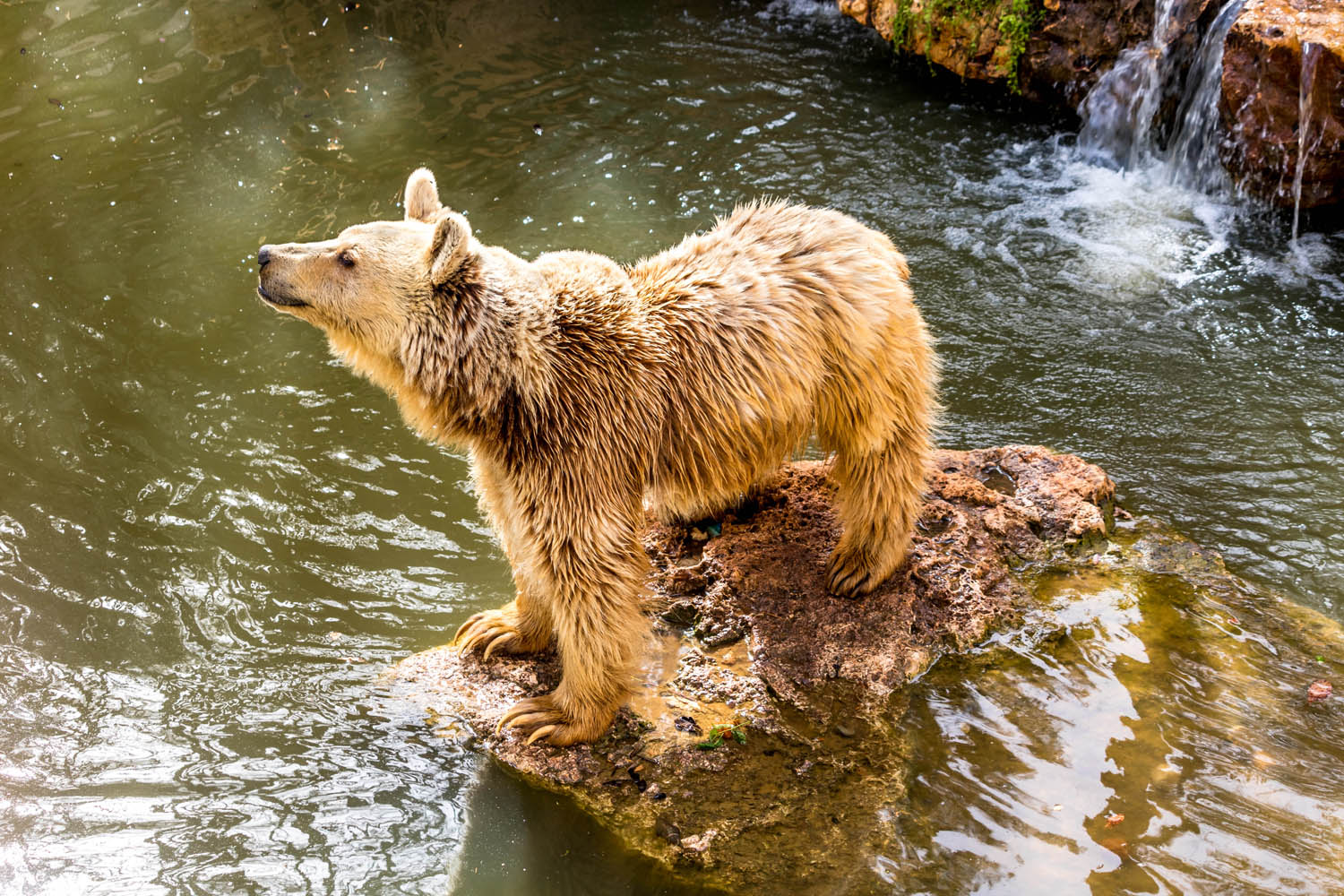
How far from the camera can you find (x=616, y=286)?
14.6ft

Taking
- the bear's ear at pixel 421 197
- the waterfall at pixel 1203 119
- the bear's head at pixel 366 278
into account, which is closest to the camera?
the bear's head at pixel 366 278

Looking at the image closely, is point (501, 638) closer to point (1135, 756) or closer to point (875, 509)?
point (875, 509)

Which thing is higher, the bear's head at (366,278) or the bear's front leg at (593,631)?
the bear's head at (366,278)

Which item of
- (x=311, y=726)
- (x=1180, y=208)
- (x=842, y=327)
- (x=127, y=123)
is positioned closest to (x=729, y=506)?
(x=842, y=327)

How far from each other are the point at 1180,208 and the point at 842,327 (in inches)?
229

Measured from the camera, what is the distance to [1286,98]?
8375 mm

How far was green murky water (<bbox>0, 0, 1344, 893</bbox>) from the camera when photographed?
13.8ft

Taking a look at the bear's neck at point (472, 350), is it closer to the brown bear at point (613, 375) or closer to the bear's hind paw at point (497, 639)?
the brown bear at point (613, 375)

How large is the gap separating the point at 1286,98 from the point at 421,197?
739cm

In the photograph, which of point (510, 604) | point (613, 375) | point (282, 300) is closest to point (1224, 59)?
point (613, 375)

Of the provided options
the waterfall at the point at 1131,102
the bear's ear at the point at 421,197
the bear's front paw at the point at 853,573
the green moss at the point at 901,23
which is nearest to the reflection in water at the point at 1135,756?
the bear's front paw at the point at 853,573

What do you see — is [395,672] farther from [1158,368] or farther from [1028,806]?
[1158,368]

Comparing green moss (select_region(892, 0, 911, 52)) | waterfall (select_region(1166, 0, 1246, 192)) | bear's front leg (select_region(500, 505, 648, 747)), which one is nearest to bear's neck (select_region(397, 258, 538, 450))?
bear's front leg (select_region(500, 505, 648, 747))

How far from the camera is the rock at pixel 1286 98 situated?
26.7 feet
